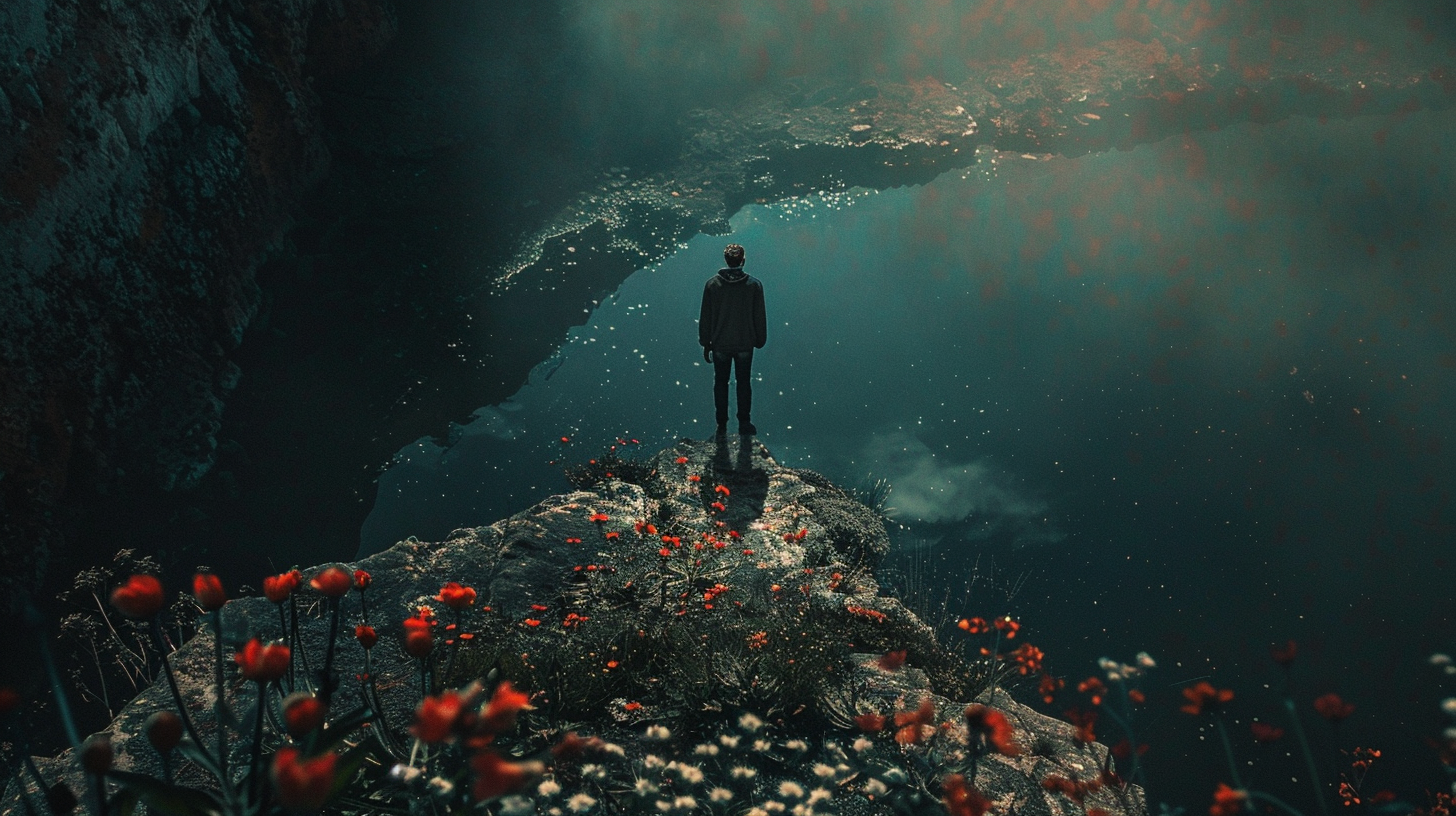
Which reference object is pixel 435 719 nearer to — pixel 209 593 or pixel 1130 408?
pixel 209 593

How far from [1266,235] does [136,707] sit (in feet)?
28.4

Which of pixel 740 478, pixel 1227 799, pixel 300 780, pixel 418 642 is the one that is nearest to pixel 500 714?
pixel 300 780

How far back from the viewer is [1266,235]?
737 cm

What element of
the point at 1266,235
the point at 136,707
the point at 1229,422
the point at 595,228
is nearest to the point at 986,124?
the point at 1266,235

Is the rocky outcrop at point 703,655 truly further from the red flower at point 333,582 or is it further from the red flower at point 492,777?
the red flower at point 492,777

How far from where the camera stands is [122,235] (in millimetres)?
5594

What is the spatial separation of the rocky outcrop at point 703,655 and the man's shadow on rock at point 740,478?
0.05 meters

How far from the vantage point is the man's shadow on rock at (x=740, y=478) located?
4.60 meters

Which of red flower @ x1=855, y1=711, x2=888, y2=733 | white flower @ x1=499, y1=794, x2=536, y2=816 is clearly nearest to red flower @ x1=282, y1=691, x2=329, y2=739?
white flower @ x1=499, y1=794, x2=536, y2=816

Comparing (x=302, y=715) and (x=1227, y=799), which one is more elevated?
(x=302, y=715)

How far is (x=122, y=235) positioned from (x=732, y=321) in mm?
4288

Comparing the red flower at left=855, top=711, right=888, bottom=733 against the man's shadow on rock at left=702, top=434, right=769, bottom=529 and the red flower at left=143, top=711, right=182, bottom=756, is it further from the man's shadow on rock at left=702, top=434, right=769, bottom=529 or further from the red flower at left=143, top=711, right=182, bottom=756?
the man's shadow on rock at left=702, top=434, right=769, bottom=529

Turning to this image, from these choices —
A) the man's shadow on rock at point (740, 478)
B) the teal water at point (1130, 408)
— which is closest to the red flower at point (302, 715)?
the man's shadow on rock at point (740, 478)

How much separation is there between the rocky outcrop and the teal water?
0.81 metres
